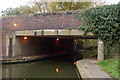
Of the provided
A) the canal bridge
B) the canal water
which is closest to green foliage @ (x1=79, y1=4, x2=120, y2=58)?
the canal bridge

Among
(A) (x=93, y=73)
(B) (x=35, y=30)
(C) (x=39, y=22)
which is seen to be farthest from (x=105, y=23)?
(B) (x=35, y=30)

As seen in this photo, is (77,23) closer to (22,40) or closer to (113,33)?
(113,33)

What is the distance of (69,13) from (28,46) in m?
5.36

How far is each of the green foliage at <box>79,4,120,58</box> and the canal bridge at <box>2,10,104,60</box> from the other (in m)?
0.49

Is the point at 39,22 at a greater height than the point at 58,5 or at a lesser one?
lesser

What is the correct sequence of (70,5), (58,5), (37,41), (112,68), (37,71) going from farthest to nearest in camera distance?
(58,5), (70,5), (37,41), (37,71), (112,68)

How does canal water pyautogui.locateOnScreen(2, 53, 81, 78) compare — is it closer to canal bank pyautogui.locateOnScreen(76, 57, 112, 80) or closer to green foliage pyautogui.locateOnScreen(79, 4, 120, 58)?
canal bank pyautogui.locateOnScreen(76, 57, 112, 80)

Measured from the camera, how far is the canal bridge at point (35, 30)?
28.6 ft

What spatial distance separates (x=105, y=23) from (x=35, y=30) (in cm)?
511

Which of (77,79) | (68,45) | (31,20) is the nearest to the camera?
(77,79)

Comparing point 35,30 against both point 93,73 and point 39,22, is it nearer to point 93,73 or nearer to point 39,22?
point 39,22

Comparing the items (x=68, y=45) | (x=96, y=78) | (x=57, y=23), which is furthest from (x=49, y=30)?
(x=68, y=45)

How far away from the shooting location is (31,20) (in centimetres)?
998

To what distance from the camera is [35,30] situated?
31.9 ft
